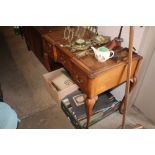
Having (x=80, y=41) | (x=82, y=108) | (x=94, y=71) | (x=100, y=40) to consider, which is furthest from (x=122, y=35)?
(x=82, y=108)

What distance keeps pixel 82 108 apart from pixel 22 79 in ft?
3.66

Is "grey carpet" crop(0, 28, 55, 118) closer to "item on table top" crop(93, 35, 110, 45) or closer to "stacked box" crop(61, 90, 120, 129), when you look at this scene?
"stacked box" crop(61, 90, 120, 129)

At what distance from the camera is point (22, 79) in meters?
2.48

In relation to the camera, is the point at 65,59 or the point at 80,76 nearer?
the point at 80,76

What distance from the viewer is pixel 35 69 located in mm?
2664

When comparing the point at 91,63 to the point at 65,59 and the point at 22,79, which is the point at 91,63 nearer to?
the point at 65,59

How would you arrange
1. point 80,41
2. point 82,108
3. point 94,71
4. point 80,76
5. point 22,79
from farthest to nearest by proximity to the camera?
point 22,79 → point 82,108 → point 80,41 → point 80,76 → point 94,71

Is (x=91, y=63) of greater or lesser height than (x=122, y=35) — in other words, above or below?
below

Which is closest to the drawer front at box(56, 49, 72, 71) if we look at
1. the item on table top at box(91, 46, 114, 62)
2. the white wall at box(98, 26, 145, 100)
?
the item on table top at box(91, 46, 114, 62)

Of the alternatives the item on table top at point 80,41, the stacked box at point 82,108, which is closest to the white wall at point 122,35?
the stacked box at point 82,108

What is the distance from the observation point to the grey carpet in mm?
2078

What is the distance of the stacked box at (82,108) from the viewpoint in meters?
1.74
